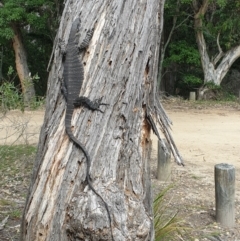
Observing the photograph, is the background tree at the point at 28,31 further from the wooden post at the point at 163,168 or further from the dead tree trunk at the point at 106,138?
the dead tree trunk at the point at 106,138

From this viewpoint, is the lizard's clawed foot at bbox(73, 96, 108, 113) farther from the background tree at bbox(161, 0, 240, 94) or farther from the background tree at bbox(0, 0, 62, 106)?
the background tree at bbox(161, 0, 240, 94)

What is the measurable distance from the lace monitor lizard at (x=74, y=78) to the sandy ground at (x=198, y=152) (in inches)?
85.0

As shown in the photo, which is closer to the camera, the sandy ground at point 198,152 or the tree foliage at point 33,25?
the sandy ground at point 198,152

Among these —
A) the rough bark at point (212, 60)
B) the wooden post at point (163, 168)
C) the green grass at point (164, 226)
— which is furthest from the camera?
the rough bark at point (212, 60)

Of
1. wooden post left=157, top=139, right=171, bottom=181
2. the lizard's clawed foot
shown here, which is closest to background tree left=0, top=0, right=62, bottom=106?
wooden post left=157, top=139, right=171, bottom=181

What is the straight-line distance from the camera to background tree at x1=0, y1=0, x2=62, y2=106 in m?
16.2

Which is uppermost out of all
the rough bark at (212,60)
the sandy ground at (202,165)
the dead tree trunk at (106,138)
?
the rough bark at (212,60)

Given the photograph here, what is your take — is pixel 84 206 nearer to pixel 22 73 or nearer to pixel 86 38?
pixel 86 38

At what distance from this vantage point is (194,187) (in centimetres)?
649

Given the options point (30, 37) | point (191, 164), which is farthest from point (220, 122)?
point (30, 37)

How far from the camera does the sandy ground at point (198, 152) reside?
542 cm

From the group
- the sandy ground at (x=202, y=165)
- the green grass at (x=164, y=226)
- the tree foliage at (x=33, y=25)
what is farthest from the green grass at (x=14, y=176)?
the tree foliage at (x=33, y=25)

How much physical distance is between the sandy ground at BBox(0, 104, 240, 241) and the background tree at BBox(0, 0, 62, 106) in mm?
4237

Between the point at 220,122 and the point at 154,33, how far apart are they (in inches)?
376
